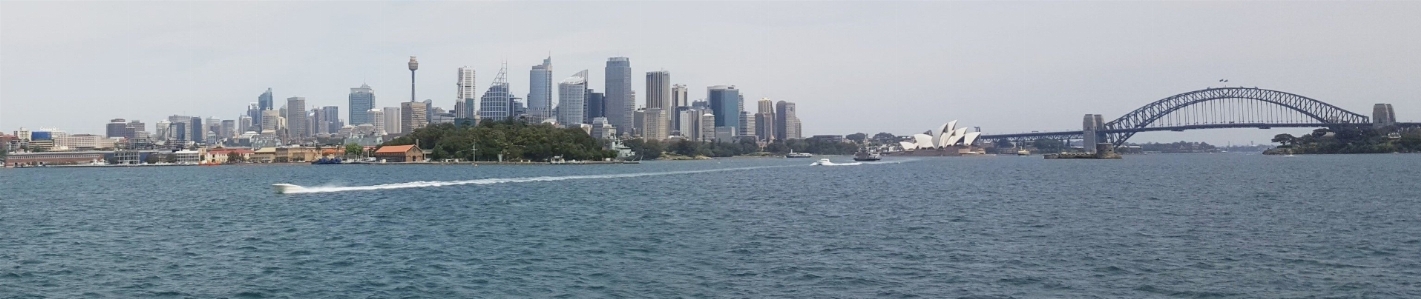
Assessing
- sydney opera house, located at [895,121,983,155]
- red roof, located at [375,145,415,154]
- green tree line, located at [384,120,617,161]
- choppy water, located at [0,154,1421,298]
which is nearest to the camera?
choppy water, located at [0,154,1421,298]

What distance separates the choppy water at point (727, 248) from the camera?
16641 mm

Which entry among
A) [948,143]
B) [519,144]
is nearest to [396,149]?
[519,144]

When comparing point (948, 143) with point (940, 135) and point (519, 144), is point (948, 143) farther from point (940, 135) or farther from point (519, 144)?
point (519, 144)

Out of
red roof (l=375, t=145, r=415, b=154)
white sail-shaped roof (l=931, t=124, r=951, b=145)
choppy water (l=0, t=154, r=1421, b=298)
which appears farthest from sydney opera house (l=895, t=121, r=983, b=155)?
choppy water (l=0, t=154, r=1421, b=298)

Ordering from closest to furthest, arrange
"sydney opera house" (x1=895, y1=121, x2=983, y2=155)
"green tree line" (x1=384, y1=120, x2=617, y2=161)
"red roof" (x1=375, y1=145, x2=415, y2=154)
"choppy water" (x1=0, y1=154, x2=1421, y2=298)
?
"choppy water" (x1=0, y1=154, x2=1421, y2=298) < "green tree line" (x1=384, y1=120, x2=617, y2=161) < "red roof" (x1=375, y1=145, x2=415, y2=154) < "sydney opera house" (x1=895, y1=121, x2=983, y2=155)

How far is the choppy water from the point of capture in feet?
54.6

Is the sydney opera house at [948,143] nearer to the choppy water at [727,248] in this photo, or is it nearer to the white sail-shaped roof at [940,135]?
the white sail-shaped roof at [940,135]

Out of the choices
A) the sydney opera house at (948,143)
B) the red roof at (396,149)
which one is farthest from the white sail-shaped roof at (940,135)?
the red roof at (396,149)

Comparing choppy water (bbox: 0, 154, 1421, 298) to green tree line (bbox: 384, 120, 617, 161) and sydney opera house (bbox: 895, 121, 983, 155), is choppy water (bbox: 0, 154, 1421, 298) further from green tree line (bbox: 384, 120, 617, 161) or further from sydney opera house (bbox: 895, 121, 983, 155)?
sydney opera house (bbox: 895, 121, 983, 155)

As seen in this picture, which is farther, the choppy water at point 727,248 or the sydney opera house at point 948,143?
the sydney opera house at point 948,143

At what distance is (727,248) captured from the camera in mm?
21688

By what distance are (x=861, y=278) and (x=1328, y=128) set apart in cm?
17306

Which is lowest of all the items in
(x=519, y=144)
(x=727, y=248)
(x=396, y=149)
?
(x=727, y=248)

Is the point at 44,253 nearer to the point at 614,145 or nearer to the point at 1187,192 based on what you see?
the point at 1187,192
